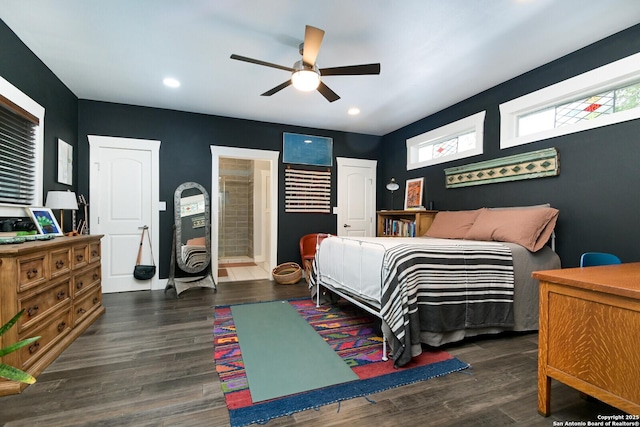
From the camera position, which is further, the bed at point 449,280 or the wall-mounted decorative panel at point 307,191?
the wall-mounted decorative panel at point 307,191

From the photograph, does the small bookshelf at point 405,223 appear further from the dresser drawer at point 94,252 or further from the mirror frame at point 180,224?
the dresser drawer at point 94,252

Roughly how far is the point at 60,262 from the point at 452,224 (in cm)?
381

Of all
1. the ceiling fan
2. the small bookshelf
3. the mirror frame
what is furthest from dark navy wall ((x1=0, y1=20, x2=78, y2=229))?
the small bookshelf

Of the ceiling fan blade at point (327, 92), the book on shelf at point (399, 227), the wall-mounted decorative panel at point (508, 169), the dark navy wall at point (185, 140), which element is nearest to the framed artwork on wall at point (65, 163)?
the dark navy wall at point (185, 140)

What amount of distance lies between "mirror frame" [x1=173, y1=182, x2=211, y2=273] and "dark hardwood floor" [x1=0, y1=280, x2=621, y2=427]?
5.24ft

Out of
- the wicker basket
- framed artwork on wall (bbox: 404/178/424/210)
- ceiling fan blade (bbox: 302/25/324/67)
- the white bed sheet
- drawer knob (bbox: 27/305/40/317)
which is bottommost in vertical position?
the wicker basket

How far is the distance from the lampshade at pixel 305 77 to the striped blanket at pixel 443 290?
1539 millimetres

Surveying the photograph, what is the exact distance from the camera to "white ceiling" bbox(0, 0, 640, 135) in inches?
83.8

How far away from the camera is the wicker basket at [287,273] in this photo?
4.38m

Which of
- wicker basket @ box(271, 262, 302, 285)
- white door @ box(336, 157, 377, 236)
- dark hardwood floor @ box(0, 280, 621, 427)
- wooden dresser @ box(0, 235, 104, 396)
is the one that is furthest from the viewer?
white door @ box(336, 157, 377, 236)

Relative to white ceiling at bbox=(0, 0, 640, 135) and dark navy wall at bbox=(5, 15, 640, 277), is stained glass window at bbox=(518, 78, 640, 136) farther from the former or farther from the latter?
white ceiling at bbox=(0, 0, 640, 135)

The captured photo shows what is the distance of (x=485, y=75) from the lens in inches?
124

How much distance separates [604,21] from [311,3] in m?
2.29

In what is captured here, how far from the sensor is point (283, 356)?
2.13 m
